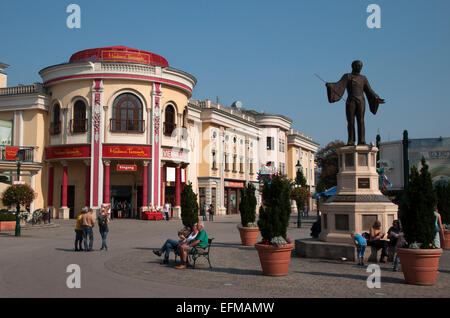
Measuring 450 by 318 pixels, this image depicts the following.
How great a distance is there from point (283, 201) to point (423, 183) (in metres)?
3.08

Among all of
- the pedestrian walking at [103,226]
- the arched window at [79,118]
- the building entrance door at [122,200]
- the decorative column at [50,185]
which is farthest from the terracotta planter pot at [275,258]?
the decorative column at [50,185]

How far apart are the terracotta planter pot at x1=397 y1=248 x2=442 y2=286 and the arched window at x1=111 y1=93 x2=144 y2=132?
30.1 m

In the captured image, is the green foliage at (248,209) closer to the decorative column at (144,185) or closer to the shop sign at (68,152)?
the decorative column at (144,185)

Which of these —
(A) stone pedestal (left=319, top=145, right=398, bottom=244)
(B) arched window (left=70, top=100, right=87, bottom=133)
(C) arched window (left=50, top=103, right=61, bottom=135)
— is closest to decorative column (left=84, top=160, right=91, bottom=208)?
(B) arched window (left=70, top=100, right=87, bottom=133)

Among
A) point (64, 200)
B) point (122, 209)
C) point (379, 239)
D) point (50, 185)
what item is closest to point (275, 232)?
point (379, 239)

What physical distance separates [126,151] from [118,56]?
8.25 metres

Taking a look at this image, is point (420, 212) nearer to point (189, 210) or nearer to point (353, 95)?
point (353, 95)

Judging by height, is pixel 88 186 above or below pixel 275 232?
above

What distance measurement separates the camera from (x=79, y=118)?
3653 centimetres

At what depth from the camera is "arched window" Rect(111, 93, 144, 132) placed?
36.3 metres

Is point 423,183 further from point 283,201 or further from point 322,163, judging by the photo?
point 322,163

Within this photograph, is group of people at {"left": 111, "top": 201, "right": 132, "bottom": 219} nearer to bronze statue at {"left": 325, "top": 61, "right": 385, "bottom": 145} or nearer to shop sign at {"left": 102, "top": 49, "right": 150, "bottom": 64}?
shop sign at {"left": 102, "top": 49, "right": 150, "bottom": 64}

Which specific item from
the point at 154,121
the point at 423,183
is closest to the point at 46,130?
the point at 154,121
